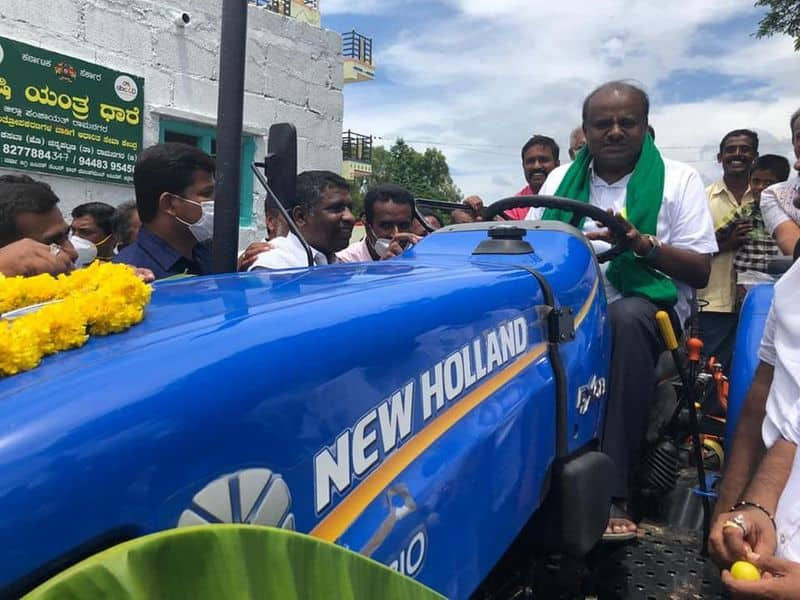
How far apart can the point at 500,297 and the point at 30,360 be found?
86cm

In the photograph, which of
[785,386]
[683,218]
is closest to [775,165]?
[683,218]

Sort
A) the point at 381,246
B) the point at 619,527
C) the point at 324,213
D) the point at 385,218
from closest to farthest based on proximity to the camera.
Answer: the point at 619,527 → the point at 324,213 → the point at 381,246 → the point at 385,218

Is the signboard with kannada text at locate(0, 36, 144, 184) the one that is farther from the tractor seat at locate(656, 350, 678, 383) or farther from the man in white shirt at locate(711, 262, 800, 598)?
the man in white shirt at locate(711, 262, 800, 598)

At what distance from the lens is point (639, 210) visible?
244 centimetres

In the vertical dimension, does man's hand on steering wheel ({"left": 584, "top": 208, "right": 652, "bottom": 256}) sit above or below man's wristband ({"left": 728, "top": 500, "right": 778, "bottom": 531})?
above

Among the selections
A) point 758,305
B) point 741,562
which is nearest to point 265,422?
point 741,562

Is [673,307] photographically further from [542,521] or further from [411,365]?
[411,365]

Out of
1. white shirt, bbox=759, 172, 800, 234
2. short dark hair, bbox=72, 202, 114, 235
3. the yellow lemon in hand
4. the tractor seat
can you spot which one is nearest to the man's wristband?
the yellow lemon in hand

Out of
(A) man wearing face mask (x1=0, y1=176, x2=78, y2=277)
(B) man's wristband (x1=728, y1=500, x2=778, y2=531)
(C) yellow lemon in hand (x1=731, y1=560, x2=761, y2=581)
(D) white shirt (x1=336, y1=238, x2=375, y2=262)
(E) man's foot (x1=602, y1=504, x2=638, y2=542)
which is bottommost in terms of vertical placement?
(E) man's foot (x1=602, y1=504, x2=638, y2=542)

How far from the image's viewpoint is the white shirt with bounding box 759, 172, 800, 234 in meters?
3.17

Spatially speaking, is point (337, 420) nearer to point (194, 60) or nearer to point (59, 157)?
point (59, 157)

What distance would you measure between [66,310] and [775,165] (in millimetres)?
4162

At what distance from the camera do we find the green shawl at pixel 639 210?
2.31 m

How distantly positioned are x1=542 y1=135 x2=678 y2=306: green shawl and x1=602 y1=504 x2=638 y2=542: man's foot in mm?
689
